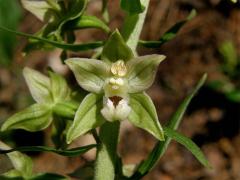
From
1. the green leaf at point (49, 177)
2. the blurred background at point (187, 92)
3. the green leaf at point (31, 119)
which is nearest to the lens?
the green leaf at point (31, 119)

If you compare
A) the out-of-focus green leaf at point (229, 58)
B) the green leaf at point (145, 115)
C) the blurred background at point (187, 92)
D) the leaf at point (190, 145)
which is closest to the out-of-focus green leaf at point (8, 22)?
the blurred background at point (187, 92)

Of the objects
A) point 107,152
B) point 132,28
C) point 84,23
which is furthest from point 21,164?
point 132,28

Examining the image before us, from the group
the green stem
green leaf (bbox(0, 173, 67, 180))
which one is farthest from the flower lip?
green leaf (bbox(0, 173, 67, 180))

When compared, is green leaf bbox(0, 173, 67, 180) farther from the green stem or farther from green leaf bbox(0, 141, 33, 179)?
the green stem

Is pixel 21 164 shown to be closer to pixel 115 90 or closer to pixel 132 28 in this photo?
pixel 115 90

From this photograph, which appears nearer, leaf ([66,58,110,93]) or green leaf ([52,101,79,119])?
leaf ([66,58,110,93])

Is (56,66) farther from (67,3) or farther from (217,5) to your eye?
(67,3)

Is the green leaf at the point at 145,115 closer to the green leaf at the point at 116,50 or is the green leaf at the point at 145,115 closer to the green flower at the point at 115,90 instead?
the green flower at the point at 115,90
